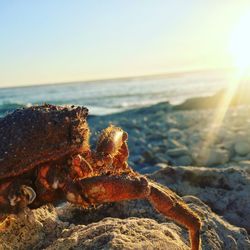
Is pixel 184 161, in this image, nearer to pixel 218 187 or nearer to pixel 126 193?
pixel 218 187

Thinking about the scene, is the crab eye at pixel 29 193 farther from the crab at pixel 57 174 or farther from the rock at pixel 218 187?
the rock at pixel 218 187

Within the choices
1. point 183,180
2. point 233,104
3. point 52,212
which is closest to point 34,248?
point 52,212

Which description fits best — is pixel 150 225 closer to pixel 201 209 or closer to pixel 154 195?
pixel 154 195

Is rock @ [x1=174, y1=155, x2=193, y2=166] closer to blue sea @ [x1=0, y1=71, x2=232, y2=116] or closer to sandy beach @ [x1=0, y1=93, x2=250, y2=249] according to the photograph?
sandy beach @ [x1=0, y1=93, x2=250, y2=249]

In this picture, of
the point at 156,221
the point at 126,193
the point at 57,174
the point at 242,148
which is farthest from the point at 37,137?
the point at 242,148

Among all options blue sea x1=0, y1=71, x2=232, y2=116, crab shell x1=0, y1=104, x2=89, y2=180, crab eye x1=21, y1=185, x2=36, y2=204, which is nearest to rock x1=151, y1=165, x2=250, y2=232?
crab shell x1=0, y1=104, x2=89, y2=180

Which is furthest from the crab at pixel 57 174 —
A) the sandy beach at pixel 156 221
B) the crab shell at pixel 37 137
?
the sandy beach at pixel 156 221
